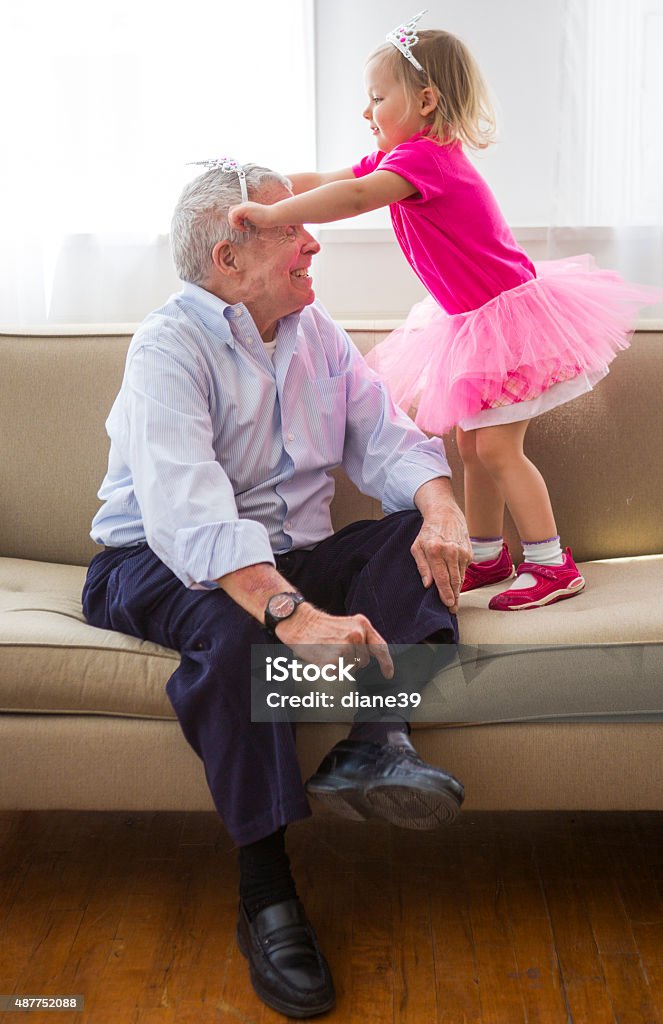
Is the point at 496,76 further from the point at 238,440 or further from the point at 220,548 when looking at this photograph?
the point at 220,548

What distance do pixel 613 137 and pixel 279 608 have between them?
1.58 m

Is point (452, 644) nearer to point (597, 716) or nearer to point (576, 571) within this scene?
point (597, 716)

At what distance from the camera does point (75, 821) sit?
1.86 metres

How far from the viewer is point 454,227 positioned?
5.74 ft

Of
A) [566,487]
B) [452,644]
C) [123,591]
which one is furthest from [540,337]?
[123,591]

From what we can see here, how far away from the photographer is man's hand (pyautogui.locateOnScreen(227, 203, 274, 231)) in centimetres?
157

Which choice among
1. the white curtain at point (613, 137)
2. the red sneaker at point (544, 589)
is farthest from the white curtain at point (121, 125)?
the red sneaker at point (544, 589)

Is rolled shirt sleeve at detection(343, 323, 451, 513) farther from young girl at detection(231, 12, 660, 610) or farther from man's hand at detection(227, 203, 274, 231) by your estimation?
man's hand at detection(227, 203, 274, 231)

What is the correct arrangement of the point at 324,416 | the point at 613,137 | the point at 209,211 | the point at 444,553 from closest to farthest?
the point at 444,553, the point at 209,211, the point at 324,416, the point at 613,137

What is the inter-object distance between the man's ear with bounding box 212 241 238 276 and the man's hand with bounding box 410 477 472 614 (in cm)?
50

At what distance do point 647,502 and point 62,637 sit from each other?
3.60 ft

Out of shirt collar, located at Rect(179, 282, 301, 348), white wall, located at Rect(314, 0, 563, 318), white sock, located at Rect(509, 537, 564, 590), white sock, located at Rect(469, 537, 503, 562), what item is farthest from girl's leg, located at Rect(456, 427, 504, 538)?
white wall, located at Rect(314, 0, 563, 318)

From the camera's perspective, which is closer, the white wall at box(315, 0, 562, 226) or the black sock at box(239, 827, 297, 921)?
the black sock at box(239, 827, 297, 921)

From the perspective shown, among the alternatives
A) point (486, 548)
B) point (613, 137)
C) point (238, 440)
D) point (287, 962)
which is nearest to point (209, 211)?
point (238, 440)
